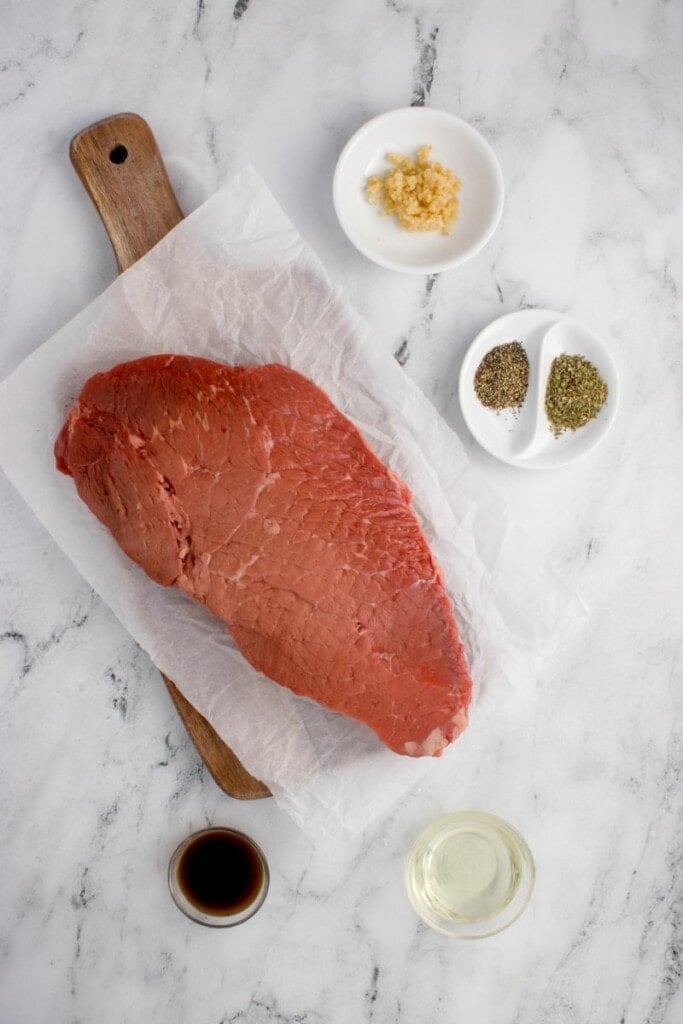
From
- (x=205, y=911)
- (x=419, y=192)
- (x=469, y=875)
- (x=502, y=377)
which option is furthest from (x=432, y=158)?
(x=205, y=911)

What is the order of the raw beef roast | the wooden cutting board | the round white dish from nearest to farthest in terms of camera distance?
1. the raw beef roast
2. the wooden cutting board
3. the round white dish

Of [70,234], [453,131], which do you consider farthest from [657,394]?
[70,234]

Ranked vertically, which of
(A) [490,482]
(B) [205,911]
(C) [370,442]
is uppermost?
(C) [370,442]

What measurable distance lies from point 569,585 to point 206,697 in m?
0.97

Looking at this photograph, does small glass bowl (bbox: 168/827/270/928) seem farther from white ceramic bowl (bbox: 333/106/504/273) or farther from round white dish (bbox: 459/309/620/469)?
white ceramic bowl (bbox: 333/106/504/273)

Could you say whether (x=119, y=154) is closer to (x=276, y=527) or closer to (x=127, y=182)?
(x=127, y=182)

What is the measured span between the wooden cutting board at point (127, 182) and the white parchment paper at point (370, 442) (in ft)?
0.37

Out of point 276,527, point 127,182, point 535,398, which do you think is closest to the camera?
point 276,527

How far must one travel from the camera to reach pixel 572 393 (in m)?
2.19

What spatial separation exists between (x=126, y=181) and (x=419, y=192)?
0.72 m

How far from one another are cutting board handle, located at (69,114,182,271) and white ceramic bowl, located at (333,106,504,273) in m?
0.44

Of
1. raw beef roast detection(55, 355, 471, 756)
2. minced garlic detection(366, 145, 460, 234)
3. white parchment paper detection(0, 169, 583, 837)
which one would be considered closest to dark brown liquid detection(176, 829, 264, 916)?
white parchment paper detection(0, 169, 583, 837)

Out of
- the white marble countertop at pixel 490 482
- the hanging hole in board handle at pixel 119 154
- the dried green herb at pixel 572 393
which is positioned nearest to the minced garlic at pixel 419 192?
the white marble countertop at pixel 490 482

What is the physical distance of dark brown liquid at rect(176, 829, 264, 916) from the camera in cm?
219
